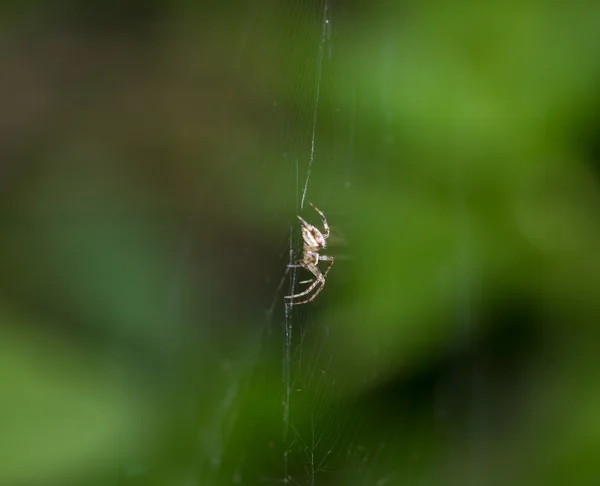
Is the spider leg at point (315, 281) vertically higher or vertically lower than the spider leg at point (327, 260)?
lower

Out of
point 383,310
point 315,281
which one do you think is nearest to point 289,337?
point 315,281

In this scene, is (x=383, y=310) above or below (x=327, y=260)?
below

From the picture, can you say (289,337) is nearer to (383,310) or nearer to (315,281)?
(315,281)

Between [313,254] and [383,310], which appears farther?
[383,310]

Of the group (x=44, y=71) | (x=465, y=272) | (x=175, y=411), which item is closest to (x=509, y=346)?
(x=465, y=272)
